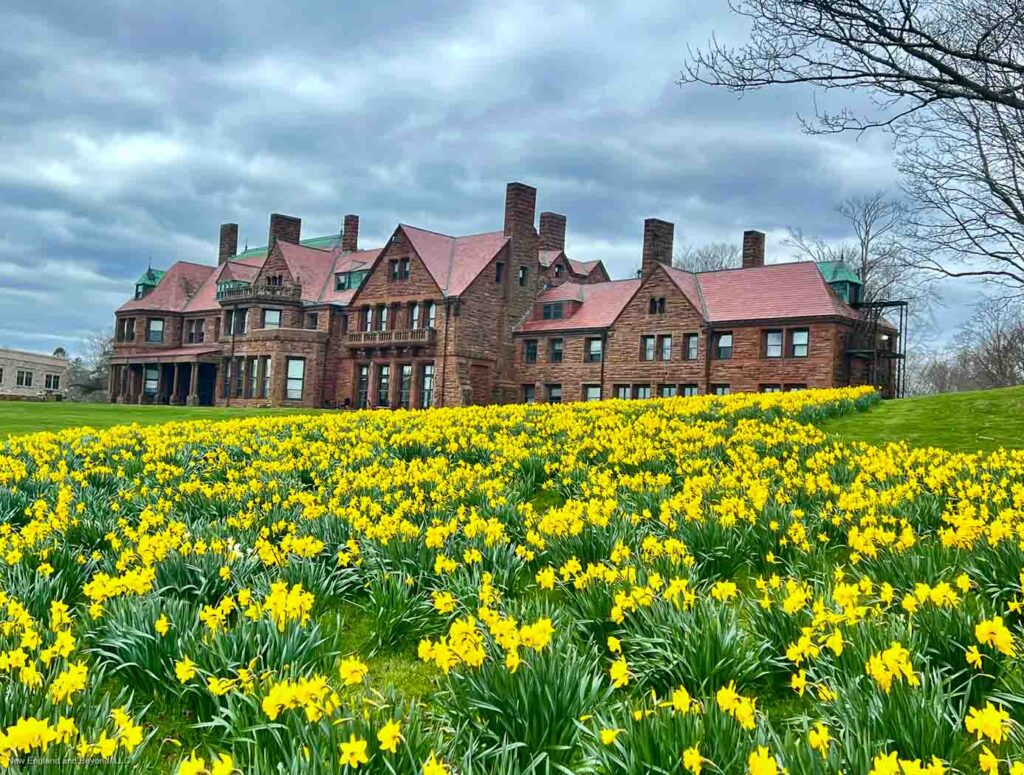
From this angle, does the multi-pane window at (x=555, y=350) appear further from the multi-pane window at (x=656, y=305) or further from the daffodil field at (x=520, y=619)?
the daffodil field at (x=520, y=619)

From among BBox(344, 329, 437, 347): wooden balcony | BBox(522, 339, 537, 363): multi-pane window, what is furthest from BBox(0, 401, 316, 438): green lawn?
BBox(522, 339, 537, 363): multi-pane window

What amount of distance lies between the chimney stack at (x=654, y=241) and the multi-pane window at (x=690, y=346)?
19.3 ft

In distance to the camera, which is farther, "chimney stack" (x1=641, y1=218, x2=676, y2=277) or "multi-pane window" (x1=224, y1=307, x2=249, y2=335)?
"multi-pane window" (x1=224, y1=307, x2=249, y2=335)

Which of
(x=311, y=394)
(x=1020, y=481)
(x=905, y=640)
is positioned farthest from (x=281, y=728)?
(x=311, y=394)

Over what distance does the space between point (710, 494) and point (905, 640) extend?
444 cm

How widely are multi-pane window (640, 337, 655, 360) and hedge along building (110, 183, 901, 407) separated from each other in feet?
0.26

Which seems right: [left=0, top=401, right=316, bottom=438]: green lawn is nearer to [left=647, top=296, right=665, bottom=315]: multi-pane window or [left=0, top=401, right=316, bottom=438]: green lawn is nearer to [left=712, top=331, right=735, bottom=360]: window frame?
[left=647, top=296, right=665, bottom=315]: multi-pane window

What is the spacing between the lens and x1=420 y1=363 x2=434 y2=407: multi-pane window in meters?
47.3

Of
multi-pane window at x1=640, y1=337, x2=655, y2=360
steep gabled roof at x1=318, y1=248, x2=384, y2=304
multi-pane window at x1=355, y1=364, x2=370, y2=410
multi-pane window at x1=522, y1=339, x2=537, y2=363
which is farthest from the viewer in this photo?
steep gabled roof at x1=318, y1=248, x2=384, y2=304

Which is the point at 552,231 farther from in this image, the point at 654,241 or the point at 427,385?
the point at 427,385

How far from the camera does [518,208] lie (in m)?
48.7

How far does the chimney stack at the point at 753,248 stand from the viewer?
47.6 metres

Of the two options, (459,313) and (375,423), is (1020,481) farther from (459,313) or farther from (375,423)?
(459,313)

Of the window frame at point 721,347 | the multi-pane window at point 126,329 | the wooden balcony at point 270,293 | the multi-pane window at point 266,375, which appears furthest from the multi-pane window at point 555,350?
the multi-pane window at point 126,329
